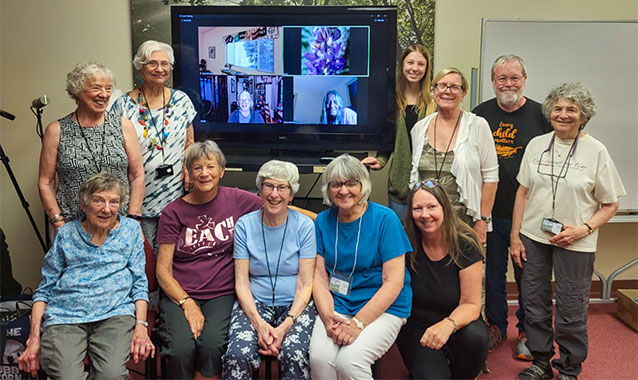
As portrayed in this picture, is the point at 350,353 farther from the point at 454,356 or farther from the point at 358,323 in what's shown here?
the point at 454,356

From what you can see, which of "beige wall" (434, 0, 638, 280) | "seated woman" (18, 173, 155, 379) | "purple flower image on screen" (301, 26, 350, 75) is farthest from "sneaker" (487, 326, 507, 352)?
"seated woman" (18, 173, 155, 379)

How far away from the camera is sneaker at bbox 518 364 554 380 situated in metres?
2.66

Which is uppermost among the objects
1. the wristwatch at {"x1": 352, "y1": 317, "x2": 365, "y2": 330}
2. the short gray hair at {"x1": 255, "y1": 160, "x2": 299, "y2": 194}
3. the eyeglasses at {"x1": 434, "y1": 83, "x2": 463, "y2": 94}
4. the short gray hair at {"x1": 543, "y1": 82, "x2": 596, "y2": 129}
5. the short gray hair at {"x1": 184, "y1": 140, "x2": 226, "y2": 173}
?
the eyeglasses at {"x1": 434, "y1": 83, "x2": 463, "y2": 94}

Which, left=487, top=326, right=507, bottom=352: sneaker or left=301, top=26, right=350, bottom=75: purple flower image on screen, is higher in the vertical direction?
left=301, top=26, right=350, bottom=75: purple flower image on screen

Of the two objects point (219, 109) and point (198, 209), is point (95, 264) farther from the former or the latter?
point (219, 109)

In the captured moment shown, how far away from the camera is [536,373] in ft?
8.75

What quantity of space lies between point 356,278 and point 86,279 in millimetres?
1152

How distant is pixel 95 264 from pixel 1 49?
215 centimetres

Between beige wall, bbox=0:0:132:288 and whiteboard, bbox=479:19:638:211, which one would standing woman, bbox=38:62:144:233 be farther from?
whiteboard, bbox=479:19:638:211

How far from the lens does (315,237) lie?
242 centimetres

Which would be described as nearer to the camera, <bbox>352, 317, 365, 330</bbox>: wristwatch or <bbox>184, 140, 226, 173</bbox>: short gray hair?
<bbox>352, 317, 365, 330</bbox>: wristwatch

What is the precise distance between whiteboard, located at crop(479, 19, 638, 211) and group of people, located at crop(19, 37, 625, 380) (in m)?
0.96

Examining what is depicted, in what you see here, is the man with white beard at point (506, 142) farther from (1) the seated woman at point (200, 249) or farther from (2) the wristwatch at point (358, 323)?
(1) the seated woman at point (200, 249)

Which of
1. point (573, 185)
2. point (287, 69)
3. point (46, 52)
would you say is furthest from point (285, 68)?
point (573, 185)
